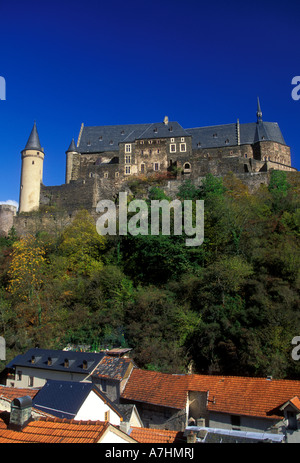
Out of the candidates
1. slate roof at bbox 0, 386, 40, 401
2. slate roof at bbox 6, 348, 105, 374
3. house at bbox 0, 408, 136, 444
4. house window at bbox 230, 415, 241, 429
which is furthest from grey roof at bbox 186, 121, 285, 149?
house at bbox 0, 408, 136, 444

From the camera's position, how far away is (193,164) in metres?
43.0

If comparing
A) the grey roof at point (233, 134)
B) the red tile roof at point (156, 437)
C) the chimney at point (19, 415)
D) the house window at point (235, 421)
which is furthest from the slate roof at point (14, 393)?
the grey roof at point (233, 134)

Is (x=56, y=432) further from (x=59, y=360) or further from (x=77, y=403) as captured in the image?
(x=59, y=360)

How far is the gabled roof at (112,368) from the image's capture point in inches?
674

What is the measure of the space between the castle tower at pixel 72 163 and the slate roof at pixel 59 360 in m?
33.7

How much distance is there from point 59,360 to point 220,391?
26.9 feet

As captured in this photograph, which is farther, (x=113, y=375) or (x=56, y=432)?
(x=113, y=375)

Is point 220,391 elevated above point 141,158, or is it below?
below

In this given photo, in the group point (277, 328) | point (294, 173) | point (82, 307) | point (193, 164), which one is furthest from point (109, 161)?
point (277, 328)

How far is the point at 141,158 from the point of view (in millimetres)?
48812

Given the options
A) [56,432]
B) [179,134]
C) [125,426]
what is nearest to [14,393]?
[125,426]

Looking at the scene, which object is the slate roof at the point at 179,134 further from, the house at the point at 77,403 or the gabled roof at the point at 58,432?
the gabled roof at the point at 58,432
